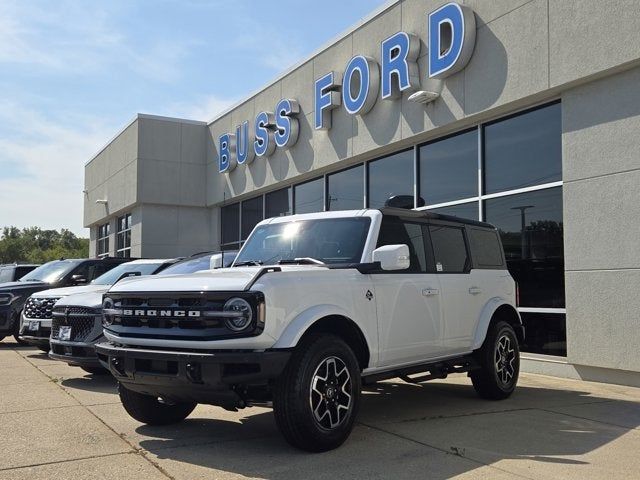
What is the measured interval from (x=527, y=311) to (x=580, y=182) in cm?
230

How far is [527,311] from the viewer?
10.4 meters

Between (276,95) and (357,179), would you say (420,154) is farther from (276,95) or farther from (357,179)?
(276,95)

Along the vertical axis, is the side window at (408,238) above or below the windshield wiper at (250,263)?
above

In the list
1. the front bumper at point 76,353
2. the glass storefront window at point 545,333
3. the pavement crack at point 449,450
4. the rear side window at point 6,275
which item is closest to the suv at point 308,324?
the pavement crack at point 449,450

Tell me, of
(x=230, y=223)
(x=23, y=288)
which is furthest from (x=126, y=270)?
(x=230, y=223)

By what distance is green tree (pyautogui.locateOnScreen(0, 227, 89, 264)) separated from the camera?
73.1 meters

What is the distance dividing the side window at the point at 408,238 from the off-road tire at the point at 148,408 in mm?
2351

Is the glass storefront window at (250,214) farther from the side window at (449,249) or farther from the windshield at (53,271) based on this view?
the side window at (449,249)

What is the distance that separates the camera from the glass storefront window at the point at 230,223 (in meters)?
21.3

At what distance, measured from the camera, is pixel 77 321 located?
824cm

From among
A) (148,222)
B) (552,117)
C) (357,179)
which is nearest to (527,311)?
(552,117)

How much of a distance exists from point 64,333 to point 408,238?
4.67m

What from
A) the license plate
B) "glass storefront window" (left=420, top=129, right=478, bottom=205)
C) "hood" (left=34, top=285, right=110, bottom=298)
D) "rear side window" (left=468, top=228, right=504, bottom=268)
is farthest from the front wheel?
"glass storefront window" (left=420, top=129, right=478, bottom=205)

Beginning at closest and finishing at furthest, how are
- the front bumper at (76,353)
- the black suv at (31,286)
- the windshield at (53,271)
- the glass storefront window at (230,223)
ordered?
the front bumper at (76,353) → the black suv at (31,286) → the windshield at (53,271) → the glass storefront window at (230,223)
